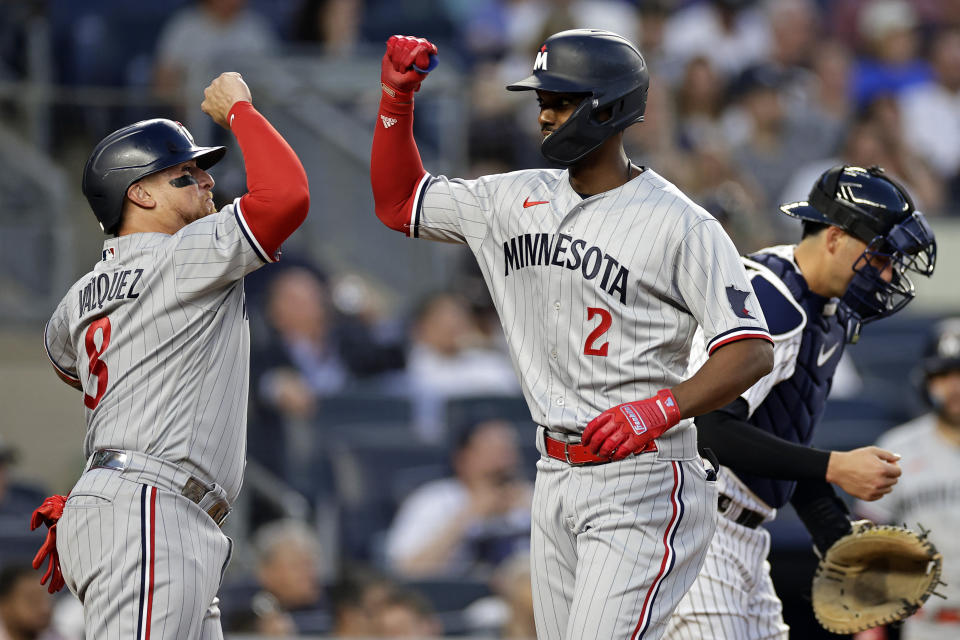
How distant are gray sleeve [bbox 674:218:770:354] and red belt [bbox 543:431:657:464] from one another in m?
0.32

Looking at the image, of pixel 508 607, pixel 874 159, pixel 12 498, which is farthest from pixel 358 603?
pixel 874 159

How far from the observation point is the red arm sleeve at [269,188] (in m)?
3.29

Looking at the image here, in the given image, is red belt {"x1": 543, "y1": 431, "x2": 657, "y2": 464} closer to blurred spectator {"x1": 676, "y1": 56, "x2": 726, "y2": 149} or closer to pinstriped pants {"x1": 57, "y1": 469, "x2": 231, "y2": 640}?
pinstriped pants {"x1": 57, "y1": 469, "x2": 231, "y2": 640}

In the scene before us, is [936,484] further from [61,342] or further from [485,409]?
[61,342]

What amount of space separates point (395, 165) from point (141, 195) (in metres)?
0.67

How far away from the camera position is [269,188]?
331 centimetres

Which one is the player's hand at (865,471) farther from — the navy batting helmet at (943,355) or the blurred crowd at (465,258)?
the blurred crowd at (465,258)

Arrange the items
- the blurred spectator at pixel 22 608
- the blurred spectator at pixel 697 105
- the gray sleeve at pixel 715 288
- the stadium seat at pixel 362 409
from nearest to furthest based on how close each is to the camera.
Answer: the gray sleeve at pixel 715 288
the blurred spectator at pixel 22 608
the stadium seat at pixel 362 409
the blurred spectator at pixel 697 105

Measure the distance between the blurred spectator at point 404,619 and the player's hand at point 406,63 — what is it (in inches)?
146

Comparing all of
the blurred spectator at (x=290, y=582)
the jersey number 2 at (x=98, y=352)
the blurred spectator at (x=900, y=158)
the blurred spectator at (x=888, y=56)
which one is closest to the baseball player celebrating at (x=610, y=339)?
the jersey number 2 at (x=98, y=352)

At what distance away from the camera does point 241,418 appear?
346 cm

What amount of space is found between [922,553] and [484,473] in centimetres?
346

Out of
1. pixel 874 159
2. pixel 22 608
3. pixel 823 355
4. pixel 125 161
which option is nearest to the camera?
pixel 125 161

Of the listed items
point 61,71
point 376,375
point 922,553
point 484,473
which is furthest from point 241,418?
point 61,71
